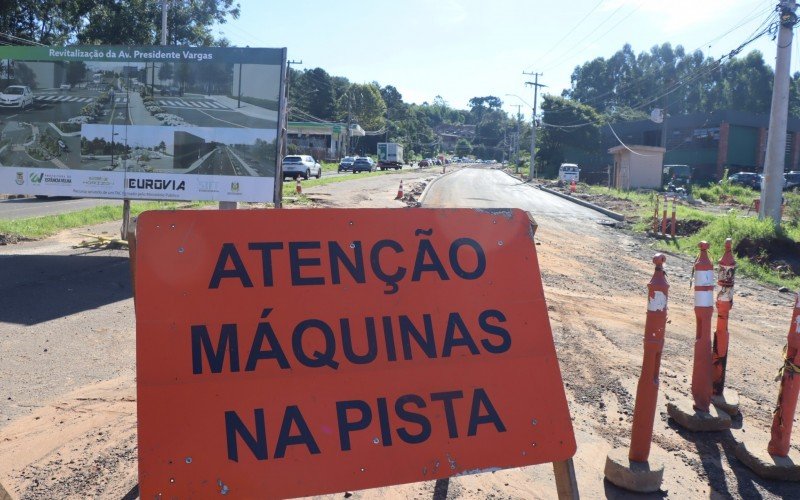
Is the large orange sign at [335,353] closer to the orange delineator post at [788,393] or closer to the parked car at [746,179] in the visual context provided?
the orange delineator post at [788,393]

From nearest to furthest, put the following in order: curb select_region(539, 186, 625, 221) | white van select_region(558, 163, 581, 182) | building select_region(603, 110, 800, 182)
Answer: curb select_region(539, 186, 625, 221) < white van select_region(558, 163, 581, 182) < building select_region(603, 110, 800, 182)

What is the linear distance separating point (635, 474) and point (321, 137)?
90.8m

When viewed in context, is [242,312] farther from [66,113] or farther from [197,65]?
[66,113]

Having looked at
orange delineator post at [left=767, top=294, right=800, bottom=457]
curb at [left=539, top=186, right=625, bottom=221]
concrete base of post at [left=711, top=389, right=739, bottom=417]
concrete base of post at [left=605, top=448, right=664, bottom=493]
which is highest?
curb at [left=539, top=186, right=625, bottom=221]

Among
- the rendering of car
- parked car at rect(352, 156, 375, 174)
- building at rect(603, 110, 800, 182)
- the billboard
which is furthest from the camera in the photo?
parked car at rect(352, 156, 375, 174)

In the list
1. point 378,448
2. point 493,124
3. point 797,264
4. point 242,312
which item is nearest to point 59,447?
point 242,312

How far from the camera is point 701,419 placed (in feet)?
16.2

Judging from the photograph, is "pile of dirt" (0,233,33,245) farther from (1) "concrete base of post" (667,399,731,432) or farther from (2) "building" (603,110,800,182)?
(2) "building" (603,110,800,182)

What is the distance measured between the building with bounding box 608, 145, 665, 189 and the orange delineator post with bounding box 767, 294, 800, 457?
4247cm

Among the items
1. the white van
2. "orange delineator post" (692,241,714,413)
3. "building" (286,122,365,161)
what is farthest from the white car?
"building" (286,122,365,161)

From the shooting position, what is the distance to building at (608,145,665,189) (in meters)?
45.5

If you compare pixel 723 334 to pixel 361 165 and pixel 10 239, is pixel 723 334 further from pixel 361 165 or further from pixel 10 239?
pixel 361 165

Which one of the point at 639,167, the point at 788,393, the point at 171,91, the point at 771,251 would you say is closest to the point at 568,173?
the point at 639,167

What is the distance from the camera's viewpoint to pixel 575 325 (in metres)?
8.06
